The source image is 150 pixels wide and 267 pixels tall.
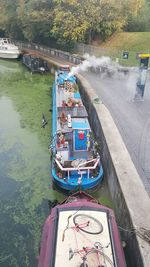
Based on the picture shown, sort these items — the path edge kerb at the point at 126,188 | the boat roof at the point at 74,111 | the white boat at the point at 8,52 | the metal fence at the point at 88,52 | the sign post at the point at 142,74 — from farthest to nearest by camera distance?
the white boat at the point at 8,52 → the metal fence at the point at 88,52 → the sign post at the point at 142,74 → the boat roof at the point at 74,111 → the path edge kerb at the point at 126,188

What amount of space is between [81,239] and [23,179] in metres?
6.50

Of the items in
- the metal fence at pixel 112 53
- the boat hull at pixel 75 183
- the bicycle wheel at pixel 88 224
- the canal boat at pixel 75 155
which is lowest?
the bicycle wheel at pixel 88 224

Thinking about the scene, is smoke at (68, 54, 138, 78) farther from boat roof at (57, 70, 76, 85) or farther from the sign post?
the sign post

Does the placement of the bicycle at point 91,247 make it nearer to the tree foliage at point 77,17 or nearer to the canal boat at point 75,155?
the canal boat at point 75,155

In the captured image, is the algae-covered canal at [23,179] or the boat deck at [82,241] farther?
the algae-covered canal at [23,179]

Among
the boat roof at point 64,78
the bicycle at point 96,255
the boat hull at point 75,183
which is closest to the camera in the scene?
the bicycle at point 96,255

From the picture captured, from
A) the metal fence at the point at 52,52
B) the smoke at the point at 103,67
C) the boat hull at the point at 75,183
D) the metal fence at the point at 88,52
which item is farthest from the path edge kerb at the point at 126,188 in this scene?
the metal fence at the point at 52,52

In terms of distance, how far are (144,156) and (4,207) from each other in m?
6.19

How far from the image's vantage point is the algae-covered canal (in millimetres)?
9172

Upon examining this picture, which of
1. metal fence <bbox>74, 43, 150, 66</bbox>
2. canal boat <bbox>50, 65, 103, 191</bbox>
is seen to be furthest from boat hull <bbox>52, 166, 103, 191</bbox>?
metal fence <bbox>74, 43, 150, 66</bbox>

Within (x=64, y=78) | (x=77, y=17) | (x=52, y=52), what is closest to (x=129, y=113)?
(x=64, y=78)

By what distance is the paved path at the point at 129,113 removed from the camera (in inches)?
462

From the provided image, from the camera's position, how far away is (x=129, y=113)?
54.2 ft

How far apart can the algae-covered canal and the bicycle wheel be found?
2.60 meters
